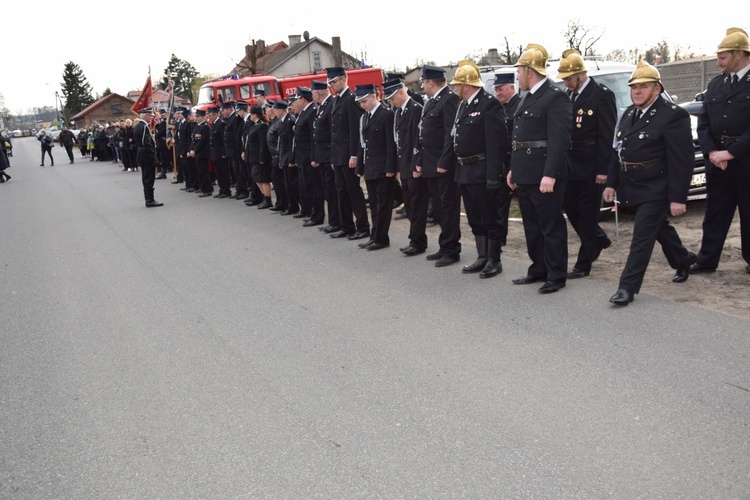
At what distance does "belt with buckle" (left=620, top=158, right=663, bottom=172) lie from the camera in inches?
236

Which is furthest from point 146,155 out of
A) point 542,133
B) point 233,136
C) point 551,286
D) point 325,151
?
point 551,286

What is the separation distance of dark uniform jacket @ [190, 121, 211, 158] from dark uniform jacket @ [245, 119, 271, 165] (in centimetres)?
307

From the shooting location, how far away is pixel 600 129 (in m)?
7.00

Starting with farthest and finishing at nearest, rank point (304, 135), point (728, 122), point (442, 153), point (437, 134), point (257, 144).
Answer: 1. point (257, 144)
2. point (304, 135)
3. point (437, 134)
4. point (442, 153)
5. point (728, 122)

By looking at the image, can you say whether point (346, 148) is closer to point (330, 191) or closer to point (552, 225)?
point (330, 191)

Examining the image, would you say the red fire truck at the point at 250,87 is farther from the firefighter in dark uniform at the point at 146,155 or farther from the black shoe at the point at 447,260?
the black shoe at the point at 447,260

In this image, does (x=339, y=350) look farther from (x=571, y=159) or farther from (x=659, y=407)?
Result: (x=571, y=159)

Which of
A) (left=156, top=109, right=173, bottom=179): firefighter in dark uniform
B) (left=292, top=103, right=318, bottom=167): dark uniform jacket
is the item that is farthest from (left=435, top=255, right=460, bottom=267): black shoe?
(left=156, top=109, right=173, bottom=179): firefighter in dark uniform

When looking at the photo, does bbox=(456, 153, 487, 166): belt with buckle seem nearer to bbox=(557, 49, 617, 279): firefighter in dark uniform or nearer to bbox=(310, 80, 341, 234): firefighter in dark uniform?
bbox=(557, 49, 617, 279): firefighter in dark uniform

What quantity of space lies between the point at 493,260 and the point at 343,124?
3.57 m

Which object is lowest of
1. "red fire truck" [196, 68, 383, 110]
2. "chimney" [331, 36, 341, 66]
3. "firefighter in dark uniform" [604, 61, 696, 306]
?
"firefighter in dark uniform" [604, 61, 696, 306]

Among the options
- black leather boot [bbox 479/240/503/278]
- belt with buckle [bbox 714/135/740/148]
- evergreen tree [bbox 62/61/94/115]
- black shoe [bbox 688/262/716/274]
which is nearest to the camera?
belt with buckle [bbox 714/135/740/148]

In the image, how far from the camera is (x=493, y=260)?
24.4 feet

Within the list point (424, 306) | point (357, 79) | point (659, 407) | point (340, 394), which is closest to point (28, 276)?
point (424, 306)
